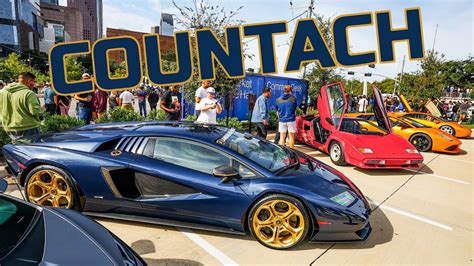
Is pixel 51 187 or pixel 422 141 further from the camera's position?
pixel 422 141

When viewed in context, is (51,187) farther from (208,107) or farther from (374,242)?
(374,242)

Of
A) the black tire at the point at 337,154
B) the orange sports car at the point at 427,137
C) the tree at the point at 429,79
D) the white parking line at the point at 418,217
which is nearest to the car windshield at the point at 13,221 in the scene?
the white parking line at the point at 418,217

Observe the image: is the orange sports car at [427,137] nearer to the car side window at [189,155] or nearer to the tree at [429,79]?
the car side window at [189,155]

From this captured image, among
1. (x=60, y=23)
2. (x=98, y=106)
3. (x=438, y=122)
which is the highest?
(x=60, y=23)

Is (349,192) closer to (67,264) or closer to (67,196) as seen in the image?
(67,264)

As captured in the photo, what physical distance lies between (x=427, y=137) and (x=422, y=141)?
18cm

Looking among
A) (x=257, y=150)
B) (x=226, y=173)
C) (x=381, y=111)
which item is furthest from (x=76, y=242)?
(x=381, y=111)

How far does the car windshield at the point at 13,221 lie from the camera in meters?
1.57

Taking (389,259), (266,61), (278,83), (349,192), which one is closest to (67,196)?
(349,192)

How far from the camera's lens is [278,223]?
109 inches

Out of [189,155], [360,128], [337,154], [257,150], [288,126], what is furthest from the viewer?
[288,126]

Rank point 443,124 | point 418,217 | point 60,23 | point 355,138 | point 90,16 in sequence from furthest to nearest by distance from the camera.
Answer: point 90,16, point 60,23, point 443,124, point 355,138, point 418,217

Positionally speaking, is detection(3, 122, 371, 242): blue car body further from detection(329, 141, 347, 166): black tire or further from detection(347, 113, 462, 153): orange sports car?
detection(347, 113, 462, 153): orange sports car

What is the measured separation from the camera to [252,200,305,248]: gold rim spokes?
2.75 m
